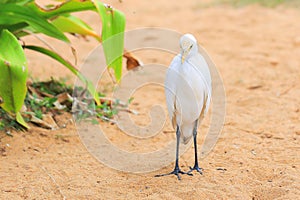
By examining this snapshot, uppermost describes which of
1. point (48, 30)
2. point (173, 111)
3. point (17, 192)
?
point (48, 30)

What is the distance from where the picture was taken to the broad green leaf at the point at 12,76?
2.98 meters

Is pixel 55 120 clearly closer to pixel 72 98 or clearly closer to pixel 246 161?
pixel 72 98

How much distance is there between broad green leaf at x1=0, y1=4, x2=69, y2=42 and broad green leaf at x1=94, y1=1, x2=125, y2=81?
37cm

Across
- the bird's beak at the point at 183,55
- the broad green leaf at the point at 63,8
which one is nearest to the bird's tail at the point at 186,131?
the bird's beak at the point at 183,55

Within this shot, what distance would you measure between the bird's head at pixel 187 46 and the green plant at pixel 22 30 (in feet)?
2.08

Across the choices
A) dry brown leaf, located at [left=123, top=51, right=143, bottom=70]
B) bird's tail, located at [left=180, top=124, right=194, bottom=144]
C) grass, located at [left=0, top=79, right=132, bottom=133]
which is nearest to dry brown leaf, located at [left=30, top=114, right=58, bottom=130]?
grass, located at [left=0, top=79, right=132, bottom=133]

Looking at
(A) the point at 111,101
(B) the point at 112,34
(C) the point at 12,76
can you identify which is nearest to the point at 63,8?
(B) the point at 112,34

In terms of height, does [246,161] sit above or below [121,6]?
below

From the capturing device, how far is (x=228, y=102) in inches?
165

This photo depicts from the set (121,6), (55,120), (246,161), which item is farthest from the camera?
(121,6)

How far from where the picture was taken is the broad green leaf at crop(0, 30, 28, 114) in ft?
9.78

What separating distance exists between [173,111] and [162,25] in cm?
398

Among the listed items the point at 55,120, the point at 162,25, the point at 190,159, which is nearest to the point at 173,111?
the point at 190,159

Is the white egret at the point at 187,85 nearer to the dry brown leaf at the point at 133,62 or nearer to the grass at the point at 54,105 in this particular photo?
the grass at the point at 54,105
